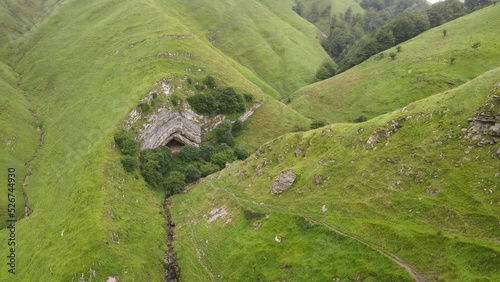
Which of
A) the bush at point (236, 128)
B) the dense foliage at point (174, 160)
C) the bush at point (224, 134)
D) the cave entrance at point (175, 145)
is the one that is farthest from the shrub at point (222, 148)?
the cave entrance at point (175, 145)

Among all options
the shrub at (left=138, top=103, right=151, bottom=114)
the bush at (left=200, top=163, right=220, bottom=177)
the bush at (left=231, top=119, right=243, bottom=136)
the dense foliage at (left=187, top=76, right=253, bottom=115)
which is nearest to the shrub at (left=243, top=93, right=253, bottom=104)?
the dense foliage at (left=187, top=76, right=253, bottom=115)

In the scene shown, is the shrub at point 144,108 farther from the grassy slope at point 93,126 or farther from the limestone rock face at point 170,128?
the grassy slope at point 93,126

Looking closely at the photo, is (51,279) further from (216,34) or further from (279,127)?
(216,34)

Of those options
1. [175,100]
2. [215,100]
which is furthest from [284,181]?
[215,100]

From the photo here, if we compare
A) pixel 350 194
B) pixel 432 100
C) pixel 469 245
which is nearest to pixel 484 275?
pixel 469 245

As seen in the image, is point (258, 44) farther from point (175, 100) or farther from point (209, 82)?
point (175, 100)

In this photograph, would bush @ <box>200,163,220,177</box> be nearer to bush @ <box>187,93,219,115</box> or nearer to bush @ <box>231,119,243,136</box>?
bush @ <box>231,119,243,136</box>

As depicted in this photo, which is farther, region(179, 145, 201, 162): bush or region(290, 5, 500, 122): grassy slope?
region(290, 5, 500, 122): grassy slope
